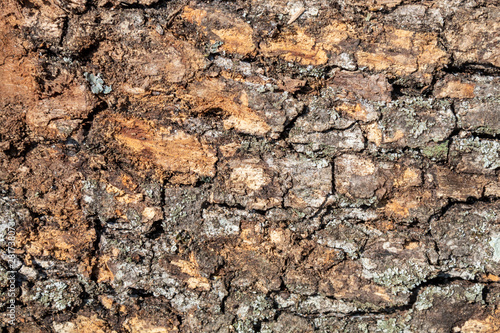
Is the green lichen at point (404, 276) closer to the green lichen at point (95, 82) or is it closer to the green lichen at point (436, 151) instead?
the green lichen at point (436, 151)

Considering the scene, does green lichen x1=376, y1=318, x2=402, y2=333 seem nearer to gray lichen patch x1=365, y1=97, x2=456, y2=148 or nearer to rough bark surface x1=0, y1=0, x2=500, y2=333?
rough bark surface x1=0, y1=0, x2=500, y2=333

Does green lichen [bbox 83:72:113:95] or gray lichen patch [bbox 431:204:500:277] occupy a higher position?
green lichen [bbox 83:72:113:95]

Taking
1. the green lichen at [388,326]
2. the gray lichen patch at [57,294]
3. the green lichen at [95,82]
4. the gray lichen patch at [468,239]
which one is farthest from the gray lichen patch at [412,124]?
the gray lichen patch at [57,294]

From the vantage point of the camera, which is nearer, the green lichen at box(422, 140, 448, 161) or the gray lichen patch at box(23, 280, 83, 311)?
the green lichen at box(422, 140, 448, 161)

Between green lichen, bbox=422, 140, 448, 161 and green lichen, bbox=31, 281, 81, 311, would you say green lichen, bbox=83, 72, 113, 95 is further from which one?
green lichen, bbox=422, 140, 448, 161

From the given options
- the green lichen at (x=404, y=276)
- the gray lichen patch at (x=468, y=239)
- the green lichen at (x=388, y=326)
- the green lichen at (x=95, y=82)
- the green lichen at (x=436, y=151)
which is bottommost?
the green lichen at (x=388, y=326)

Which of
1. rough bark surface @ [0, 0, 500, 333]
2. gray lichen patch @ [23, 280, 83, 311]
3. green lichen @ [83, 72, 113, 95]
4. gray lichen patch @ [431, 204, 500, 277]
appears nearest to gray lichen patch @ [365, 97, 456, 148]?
rough bark surface @ [0, 0, 500, 333]

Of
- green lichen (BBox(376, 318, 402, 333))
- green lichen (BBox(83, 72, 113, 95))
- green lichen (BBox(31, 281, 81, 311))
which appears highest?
green lichen (BBox(83, 72, 113, 95))

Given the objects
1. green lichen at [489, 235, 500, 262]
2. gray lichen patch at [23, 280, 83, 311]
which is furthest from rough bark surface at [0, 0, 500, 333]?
gray lichen patch at [23, 280, 83, 311]

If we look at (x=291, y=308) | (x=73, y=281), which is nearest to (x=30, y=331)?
(x=73, y=281)
